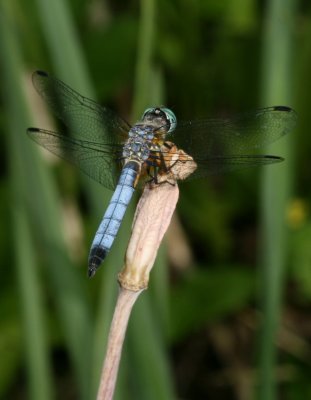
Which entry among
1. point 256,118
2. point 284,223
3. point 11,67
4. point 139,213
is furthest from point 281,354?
point 139,213

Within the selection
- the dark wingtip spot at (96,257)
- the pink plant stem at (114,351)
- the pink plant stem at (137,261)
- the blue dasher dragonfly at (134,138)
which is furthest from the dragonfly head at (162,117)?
the pink plant stem at (114,351)

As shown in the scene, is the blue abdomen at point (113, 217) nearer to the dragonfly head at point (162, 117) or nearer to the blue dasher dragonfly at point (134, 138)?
the blue dasher dragonfly at point (134, 138)

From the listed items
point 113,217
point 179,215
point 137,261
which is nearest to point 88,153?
point 113,217

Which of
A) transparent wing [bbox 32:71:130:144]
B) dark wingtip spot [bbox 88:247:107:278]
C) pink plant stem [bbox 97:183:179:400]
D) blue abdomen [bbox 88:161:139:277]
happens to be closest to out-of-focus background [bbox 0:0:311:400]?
transparent wing [bbox 32:71:130:144]

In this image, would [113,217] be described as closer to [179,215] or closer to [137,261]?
[137,261]

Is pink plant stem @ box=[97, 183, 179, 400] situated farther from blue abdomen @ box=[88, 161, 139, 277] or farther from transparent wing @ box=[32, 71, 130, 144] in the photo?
transparent wing @ box=[32, 71, 130, 144]
